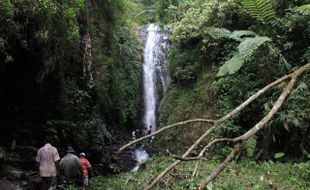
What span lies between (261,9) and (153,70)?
1381cm

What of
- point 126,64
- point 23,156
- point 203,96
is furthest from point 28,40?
point 126,64

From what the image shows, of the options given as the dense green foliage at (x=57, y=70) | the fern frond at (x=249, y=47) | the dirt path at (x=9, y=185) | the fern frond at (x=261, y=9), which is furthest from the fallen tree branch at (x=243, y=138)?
the dirt path at (x=9, y=185)

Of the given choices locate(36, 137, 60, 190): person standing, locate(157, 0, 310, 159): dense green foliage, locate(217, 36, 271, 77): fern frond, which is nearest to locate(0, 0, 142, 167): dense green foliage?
locate(36, 137, 60, 190): person standing

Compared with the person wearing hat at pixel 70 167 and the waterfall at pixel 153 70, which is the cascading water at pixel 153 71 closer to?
the waterfall at pixel 153 70

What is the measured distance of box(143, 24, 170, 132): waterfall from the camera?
22141mm

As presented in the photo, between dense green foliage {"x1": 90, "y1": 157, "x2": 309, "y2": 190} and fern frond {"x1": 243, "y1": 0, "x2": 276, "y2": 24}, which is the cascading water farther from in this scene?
dense green foliage {"x1": 90, "y1": 157, "x2": 309, "y2": 190}

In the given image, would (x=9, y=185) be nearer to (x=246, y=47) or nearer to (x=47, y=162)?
(x=47, y=162)

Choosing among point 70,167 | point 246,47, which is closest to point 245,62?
point 246,47

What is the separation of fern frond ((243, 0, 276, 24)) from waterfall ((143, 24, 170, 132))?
11.8m

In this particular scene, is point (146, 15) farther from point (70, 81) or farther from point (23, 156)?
point (23, 156)

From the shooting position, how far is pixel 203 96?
12664 mm

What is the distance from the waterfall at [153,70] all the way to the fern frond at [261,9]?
38.7 feet

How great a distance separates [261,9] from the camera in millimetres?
9633

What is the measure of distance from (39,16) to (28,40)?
0.82 m
